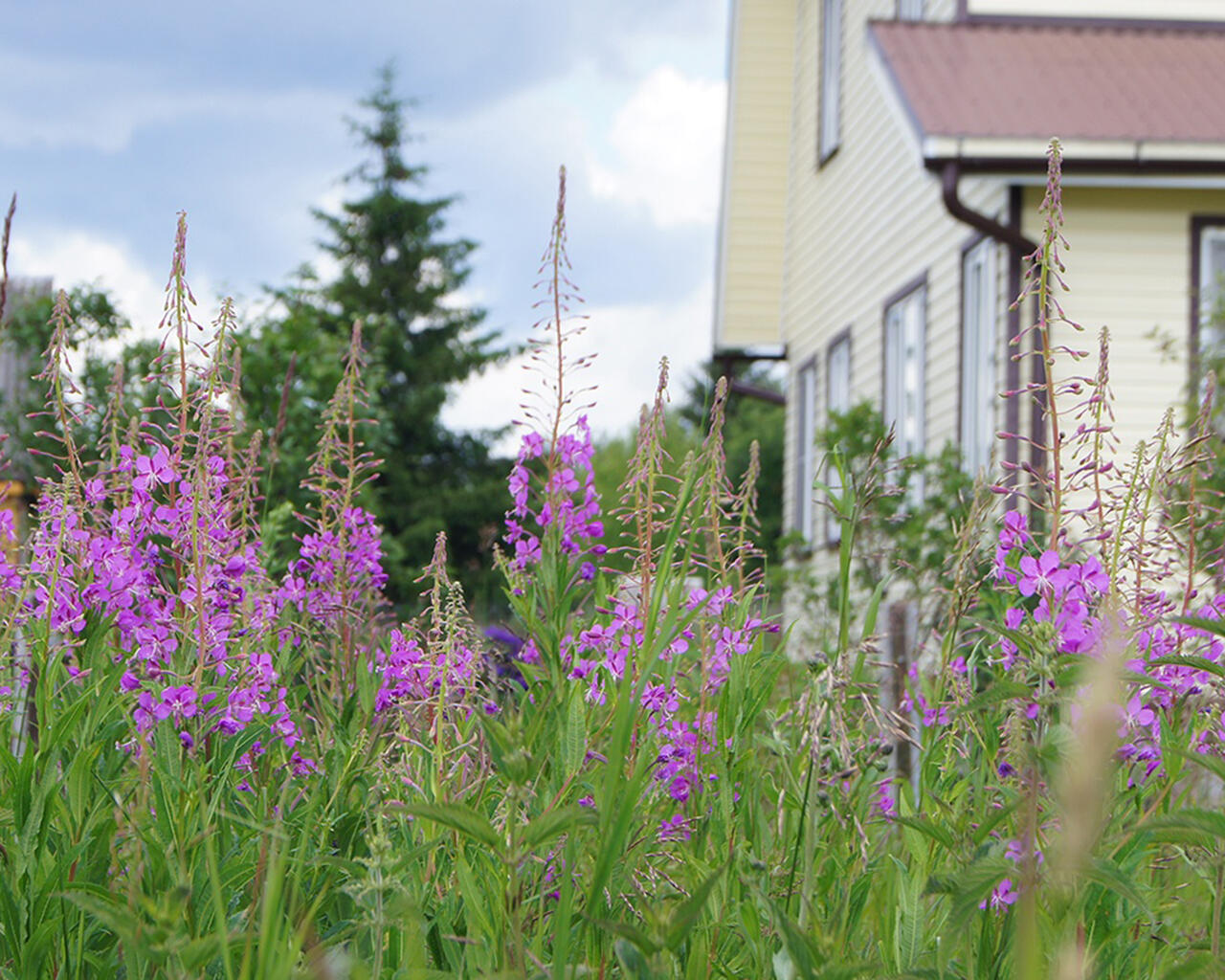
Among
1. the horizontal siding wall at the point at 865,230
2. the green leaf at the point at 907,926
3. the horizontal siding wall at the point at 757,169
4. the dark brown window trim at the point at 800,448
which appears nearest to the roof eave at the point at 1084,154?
the horizontal siding wall at the point at 865,230

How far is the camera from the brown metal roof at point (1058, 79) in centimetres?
1023

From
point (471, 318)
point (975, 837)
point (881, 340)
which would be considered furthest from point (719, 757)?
point (471, 318)

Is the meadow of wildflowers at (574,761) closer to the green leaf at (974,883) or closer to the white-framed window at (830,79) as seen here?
the green leaf at (974,883)

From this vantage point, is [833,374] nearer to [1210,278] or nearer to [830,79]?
[830,79]

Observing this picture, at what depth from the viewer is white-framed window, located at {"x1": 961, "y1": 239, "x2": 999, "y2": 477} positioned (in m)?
10.9

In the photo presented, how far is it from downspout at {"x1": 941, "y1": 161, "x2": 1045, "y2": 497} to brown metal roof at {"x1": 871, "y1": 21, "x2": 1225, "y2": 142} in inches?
14.7

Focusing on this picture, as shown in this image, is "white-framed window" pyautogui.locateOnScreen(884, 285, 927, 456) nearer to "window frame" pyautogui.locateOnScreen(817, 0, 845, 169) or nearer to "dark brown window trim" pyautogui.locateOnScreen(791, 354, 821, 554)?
"dark brown window trim" pyautogui.locateOnScreen(791, 354, 821, 554)

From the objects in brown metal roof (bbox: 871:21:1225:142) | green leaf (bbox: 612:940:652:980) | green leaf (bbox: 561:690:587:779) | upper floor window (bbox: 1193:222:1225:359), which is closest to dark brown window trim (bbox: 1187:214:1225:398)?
upper floor window (bbox: 1193:222:1225:359)

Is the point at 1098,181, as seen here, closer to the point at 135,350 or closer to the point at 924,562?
the point at 924,562

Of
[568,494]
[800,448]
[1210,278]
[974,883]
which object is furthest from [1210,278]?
[974,883]

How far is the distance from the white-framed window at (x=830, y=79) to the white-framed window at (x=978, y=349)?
4724 mm

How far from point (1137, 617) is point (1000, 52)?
33.8 feet

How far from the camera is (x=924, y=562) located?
10203 mm

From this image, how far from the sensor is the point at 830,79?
16.4m
